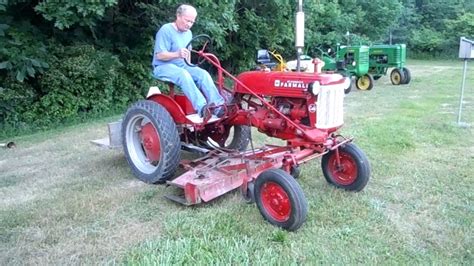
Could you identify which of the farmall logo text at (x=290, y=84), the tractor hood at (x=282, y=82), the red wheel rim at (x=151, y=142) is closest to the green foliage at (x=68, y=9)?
the red wheel rim at (x=151, y=142)

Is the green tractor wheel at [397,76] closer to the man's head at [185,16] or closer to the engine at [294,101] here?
the engine at [294,101]

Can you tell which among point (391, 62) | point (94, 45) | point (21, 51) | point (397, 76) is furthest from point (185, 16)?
point (391, 62)

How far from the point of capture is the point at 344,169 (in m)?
3.67

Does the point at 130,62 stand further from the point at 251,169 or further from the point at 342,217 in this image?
the point at 342,217

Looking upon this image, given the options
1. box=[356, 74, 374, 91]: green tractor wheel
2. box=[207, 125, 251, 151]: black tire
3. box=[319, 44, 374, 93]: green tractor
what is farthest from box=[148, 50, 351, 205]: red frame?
box=[356, 74, 374, 91]: green tractor wheel

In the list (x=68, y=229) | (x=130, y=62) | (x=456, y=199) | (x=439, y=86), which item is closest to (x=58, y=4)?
(x=130, y=62)

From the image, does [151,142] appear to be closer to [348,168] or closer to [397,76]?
[348,168]

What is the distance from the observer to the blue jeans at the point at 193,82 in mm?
3770

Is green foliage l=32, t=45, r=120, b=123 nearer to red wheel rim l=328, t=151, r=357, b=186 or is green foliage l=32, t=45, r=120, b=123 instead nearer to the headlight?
red wheel rim l=328, t=151, r=357, b=186

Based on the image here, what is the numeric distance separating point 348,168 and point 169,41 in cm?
185

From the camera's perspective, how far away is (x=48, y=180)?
4.19 meters

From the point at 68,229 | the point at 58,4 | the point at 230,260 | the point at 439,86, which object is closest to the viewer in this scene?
the point at 230,260

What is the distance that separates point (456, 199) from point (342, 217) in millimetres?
1030

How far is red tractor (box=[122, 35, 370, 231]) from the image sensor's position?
3.08 meters
